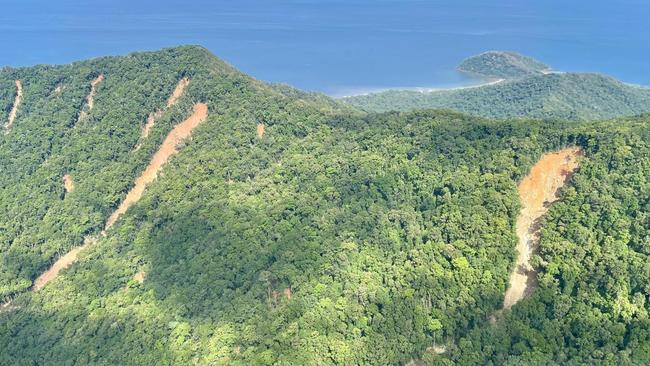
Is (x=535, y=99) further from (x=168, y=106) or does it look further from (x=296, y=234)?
(x=296, y=234)

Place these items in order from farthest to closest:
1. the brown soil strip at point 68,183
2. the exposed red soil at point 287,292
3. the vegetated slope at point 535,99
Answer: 1. the vegetated slope at point 535,99
2. the brown soil strip at point 68,183
3. the exposed red soil at point 287,292

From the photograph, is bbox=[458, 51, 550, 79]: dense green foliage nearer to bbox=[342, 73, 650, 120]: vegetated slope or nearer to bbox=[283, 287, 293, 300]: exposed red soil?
bbox=[342, 73, 650, 120]: vegetated slope

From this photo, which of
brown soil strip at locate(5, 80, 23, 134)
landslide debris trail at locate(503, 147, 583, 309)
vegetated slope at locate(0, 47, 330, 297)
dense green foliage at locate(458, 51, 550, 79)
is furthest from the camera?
dense green foliage at locate(458, 51, 550, 79)

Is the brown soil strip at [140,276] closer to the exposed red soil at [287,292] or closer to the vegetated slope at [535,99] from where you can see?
the exposed red soil at [287,292]

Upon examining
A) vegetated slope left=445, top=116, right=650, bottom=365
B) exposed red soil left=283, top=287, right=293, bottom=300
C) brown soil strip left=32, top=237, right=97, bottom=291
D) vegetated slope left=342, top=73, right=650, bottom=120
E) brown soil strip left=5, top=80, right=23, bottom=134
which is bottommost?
brown soil strip left=32, top=237, right=97, bottom=291

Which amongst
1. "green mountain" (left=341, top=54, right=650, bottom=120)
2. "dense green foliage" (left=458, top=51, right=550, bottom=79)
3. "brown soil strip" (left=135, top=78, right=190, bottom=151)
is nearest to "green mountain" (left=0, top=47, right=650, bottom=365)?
"brown soil strip" (left=135, top=78, right=190, bottom=151)

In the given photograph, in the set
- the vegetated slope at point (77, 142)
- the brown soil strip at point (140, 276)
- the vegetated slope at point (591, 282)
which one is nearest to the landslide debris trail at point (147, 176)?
the vegetated slope at point (77, 142)
